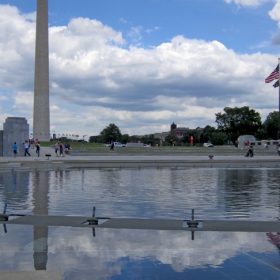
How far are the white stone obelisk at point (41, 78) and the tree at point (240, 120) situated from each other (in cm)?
6245

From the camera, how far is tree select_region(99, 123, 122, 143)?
134m

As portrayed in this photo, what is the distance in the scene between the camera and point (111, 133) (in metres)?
136

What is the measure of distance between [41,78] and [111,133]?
7666cm

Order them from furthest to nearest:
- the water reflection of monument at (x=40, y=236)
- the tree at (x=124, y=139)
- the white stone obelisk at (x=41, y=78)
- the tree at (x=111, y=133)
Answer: the tree at (x=124, y=139)
the tree at (x=111, y=133)
the white stone obelisk at (x=41, y=78)
the water reflection of monument at (x=40, y=236)

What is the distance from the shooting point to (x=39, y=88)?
59844 millimetres

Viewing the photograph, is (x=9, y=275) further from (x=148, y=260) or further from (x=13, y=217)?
(x=13, y=217)

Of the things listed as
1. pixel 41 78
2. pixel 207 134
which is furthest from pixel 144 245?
pixel 207 134

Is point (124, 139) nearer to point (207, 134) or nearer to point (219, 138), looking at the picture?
point (207, 134)

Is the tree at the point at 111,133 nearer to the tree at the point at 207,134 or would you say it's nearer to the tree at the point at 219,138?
the tree at the point at 207,134

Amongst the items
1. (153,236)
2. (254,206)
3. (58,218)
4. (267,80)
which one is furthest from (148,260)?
(267,80)

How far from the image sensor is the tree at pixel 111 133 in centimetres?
13438

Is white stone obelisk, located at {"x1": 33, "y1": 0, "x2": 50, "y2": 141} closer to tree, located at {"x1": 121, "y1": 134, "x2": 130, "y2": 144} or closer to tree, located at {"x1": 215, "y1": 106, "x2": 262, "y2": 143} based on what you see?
tree, located at {"x1": 215, "y1": 106, "x2": 262, "y2": 143}

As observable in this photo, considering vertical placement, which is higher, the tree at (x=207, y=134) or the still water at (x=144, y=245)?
the tree at (x=207, y=134)

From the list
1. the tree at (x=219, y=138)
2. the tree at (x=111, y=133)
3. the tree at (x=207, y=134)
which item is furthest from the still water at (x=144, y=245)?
the tree at (x=111, y=133)
